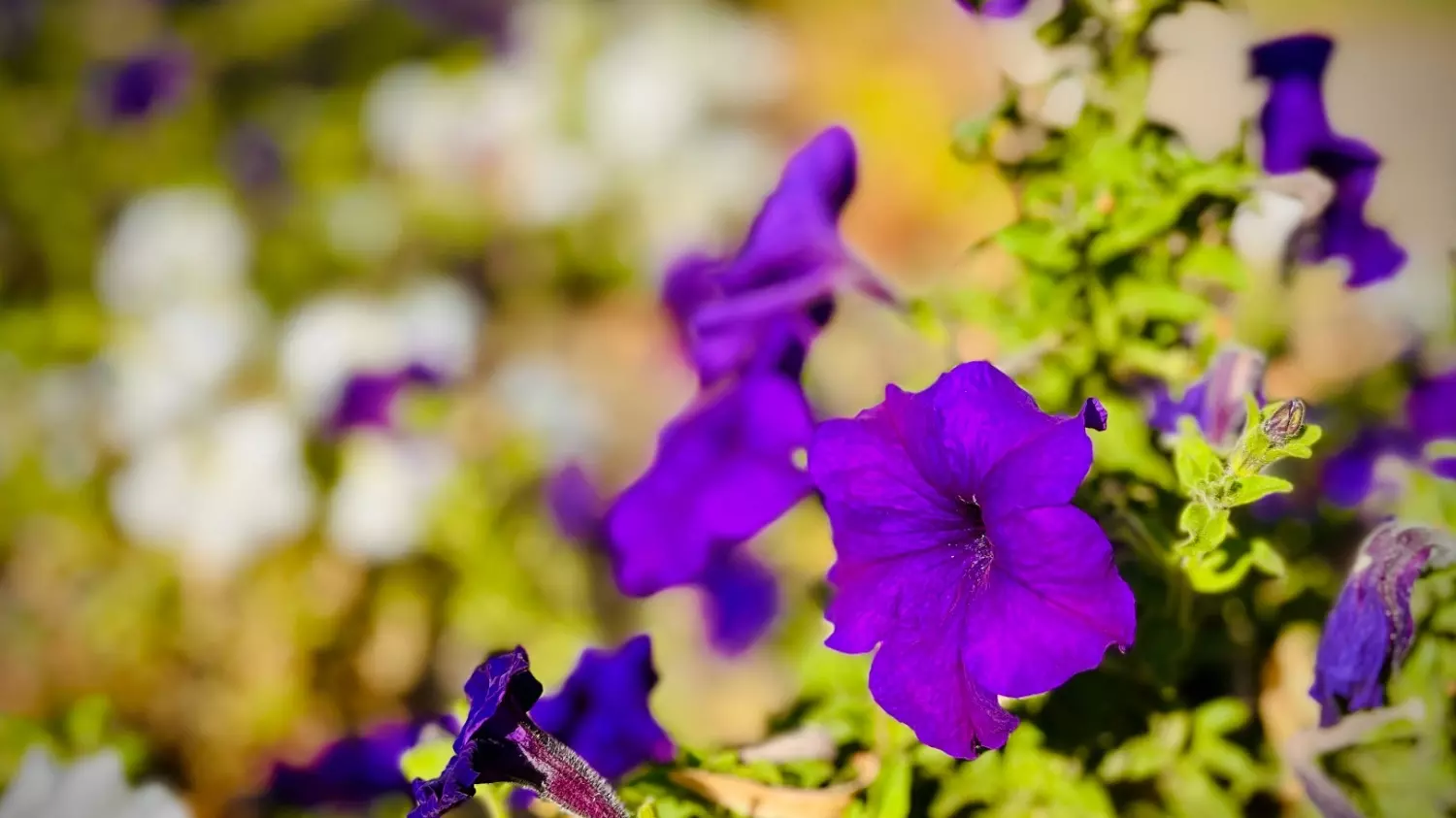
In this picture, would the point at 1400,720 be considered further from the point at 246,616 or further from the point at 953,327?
the point at 246,616

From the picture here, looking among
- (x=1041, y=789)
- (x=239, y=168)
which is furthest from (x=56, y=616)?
(x=1041, y=789)

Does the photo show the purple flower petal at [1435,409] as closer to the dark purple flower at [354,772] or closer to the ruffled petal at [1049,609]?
the ruffled petal at [1049,609]

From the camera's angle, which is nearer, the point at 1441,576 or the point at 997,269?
the point at 1441,576

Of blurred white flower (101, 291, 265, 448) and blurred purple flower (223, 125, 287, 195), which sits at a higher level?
blurred purple flower (223, 125, 287, 195)

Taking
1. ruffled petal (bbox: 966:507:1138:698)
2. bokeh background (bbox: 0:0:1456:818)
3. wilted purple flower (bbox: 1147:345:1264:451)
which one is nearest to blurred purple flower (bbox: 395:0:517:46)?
bokeh background (bbox: 0:0:1456:818)

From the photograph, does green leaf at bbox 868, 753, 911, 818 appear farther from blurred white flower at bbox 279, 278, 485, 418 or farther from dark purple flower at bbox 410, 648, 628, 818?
blurred white flower at bbox 279, 278, 485, 418

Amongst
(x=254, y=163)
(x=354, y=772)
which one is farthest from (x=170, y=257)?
(x=354, y=772)
